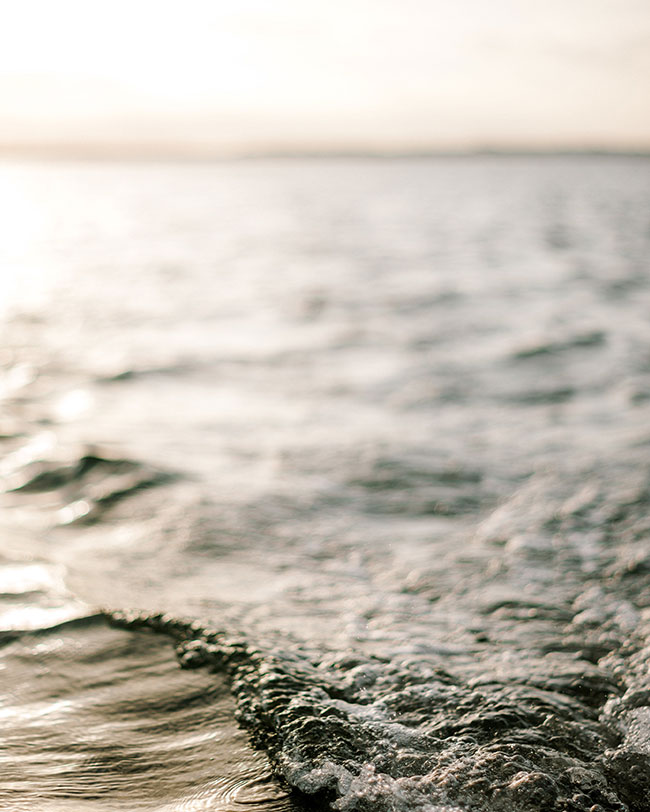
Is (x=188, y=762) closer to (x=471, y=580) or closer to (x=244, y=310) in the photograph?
(x=471, y=580)

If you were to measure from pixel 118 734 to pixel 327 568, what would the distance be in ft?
5.31

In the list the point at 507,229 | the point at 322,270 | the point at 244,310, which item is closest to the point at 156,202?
the point at 507,229

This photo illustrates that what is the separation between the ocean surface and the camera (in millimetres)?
2678

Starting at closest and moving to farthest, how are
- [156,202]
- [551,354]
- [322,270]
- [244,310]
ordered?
[551,354], [244,310], [322,270], [156,202]

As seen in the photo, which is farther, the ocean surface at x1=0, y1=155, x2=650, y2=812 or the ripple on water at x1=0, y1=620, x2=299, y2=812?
the ocean surface at x1=0, y1=155, x2=650, y2=812

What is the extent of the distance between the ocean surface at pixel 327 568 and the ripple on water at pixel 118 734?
1 cm

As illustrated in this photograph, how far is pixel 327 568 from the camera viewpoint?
4195 millimetres

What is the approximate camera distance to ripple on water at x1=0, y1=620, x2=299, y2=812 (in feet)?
8.27

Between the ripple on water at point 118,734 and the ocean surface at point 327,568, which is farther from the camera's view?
the ocean surface at point 327,568

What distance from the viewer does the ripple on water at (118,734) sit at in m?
2.52

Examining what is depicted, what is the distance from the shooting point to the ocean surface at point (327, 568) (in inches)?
105

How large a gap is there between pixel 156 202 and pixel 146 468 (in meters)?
52.3

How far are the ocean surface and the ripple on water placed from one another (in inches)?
0.4

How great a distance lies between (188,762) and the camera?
2.69m
